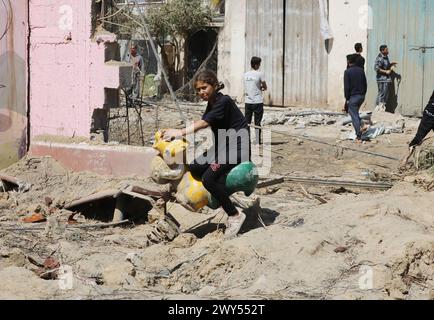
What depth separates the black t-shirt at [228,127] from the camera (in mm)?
6875

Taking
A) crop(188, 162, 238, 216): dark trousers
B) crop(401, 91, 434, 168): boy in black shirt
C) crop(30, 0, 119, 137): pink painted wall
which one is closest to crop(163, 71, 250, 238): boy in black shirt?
crop(188, 162, 238, 216): dark trousers

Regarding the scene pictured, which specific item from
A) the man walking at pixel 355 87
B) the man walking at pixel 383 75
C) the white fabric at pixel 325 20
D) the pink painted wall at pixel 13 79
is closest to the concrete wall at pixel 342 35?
the white fabric at pixel 325 20

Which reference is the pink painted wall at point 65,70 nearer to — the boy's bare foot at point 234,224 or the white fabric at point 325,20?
the boy's bare foot at point 234,224

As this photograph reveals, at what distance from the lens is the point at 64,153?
9727 millimetres

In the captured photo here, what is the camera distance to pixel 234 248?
6227 millimetres

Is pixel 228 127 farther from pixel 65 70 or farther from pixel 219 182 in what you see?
pixel 65 70

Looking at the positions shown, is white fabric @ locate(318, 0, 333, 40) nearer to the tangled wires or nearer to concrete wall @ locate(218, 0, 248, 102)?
concrete wall @ locate(218, 0, 248, 102)

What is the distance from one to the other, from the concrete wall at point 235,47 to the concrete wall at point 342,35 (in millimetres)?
2466

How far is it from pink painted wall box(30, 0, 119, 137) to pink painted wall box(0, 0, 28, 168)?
0.36 ft

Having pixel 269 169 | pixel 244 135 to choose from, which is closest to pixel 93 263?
pixel 244 135

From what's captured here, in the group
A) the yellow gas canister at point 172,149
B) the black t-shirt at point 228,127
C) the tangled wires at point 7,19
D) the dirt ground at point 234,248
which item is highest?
the tangled wires at point 7,19

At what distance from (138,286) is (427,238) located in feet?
7.14

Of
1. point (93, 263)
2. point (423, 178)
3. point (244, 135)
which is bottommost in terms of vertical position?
point (93, 263)
